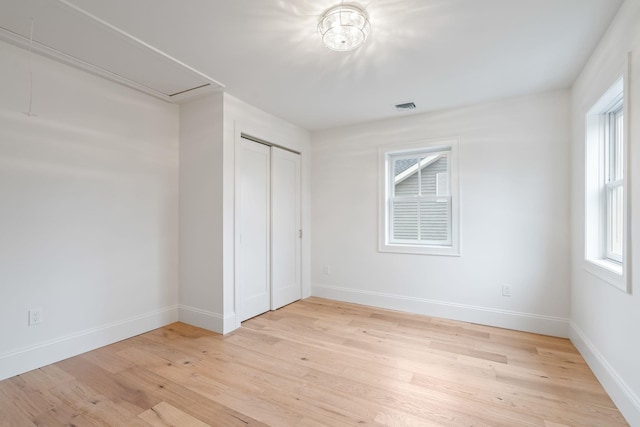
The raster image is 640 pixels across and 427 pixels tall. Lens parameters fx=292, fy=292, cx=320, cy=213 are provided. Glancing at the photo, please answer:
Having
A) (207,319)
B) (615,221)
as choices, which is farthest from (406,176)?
(207,319)

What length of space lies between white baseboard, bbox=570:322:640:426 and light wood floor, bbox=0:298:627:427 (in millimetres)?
58

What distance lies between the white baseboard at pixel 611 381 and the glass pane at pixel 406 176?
7.03ft

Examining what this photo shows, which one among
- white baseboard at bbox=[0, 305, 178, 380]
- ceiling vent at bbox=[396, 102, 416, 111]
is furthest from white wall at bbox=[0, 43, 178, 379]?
ceiling vent at bbox=[396, 102, 416, 111]

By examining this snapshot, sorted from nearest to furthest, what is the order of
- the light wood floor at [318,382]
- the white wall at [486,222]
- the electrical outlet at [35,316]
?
the light wood floor at [318,382] → the electrical outlet at [35,316] → the white wall at [486,222]

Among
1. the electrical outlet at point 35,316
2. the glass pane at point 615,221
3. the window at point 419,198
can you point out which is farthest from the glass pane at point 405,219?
the electrical outlet at point 35,316

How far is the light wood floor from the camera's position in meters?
1.78

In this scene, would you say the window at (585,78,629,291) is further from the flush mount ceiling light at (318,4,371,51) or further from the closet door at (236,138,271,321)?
the closet door at (236,138,271,321)

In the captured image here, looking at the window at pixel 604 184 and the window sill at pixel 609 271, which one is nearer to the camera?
the window sill at pixel 609 271

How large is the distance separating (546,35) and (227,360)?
3.47 m

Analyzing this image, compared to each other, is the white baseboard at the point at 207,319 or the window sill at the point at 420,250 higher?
the window sill at the point at 420,250

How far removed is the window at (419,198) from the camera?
139 inches

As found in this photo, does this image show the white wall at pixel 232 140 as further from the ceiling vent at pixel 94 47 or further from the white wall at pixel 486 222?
the white wall at pixel 486 222

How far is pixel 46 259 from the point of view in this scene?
2389 mm

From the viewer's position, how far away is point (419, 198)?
12.3 feet
